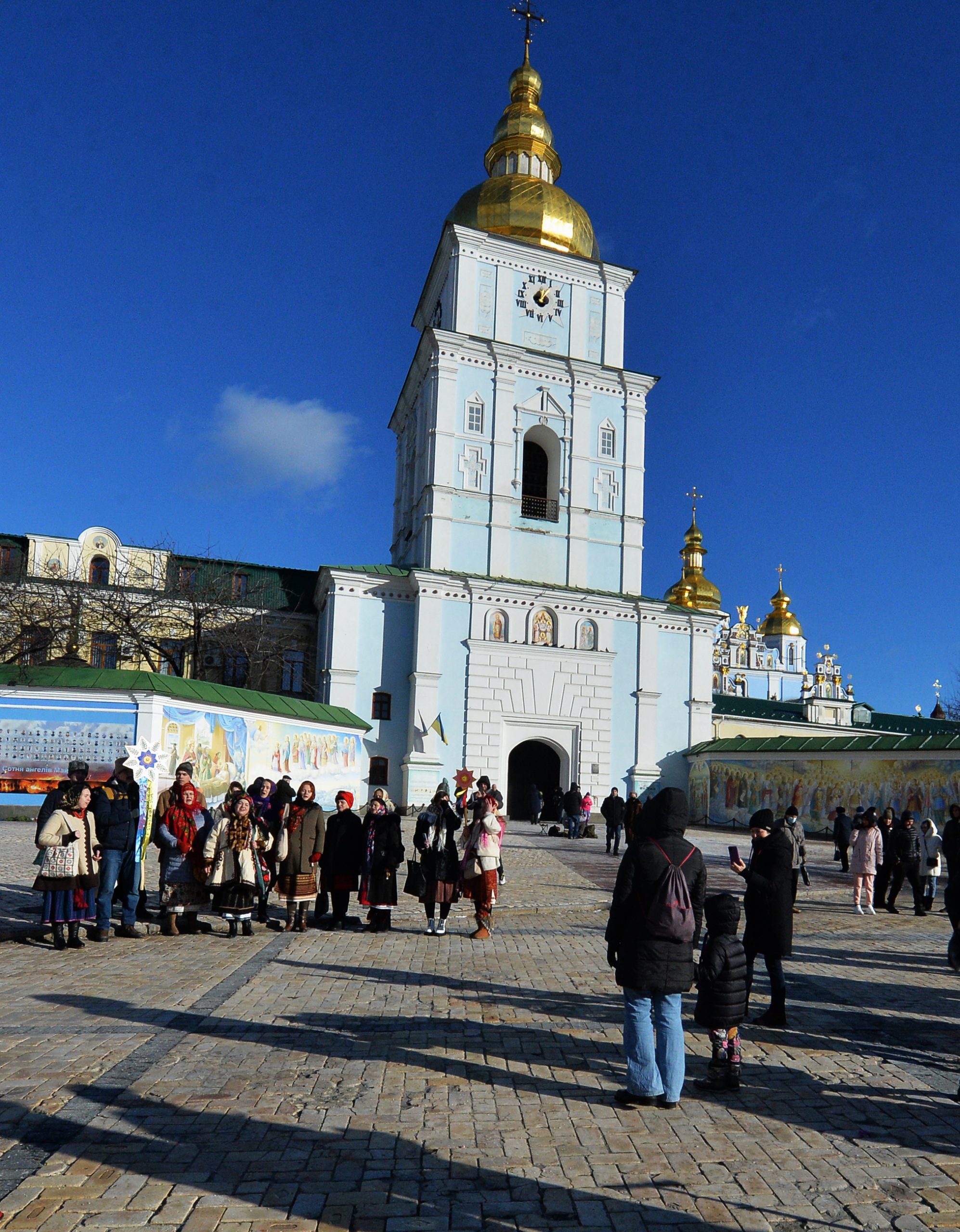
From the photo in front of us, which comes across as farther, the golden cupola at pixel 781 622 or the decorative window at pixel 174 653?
the golden cupola at pixel 781 622

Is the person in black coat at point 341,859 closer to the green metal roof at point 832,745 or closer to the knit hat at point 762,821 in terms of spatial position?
the knit hat at point 762,821

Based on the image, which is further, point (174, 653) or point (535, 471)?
point (174, 653)

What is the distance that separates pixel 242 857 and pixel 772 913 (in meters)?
5.51

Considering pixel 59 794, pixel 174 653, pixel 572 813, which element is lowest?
pixel 572 813

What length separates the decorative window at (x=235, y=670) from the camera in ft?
126

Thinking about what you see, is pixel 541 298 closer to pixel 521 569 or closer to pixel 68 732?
pixel 521 569

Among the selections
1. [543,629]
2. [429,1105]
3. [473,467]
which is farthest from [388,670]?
[429,1105]

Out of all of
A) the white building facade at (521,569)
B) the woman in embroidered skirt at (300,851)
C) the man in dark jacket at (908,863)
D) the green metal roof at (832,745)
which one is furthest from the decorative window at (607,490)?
the woman in embroidered skirt at (300,851)

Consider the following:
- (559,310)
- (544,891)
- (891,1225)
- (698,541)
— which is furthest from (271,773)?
(698,541)

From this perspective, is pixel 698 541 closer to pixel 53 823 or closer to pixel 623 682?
pixel 623 682

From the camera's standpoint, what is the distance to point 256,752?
21.5m

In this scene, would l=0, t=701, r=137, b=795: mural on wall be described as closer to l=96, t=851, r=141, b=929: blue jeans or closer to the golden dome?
l=96, t=851, r=141, b=929: blue jeans

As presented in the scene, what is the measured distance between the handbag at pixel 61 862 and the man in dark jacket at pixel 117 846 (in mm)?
407

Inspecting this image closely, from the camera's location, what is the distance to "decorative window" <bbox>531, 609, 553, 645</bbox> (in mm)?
34281
